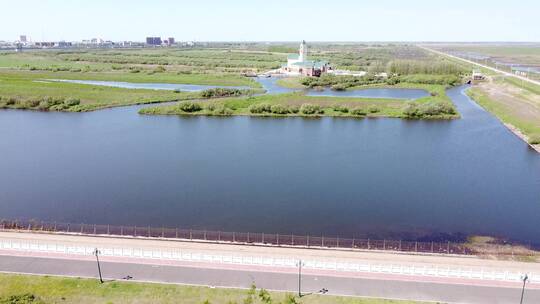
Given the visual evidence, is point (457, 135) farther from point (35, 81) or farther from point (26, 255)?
point (35, 81)

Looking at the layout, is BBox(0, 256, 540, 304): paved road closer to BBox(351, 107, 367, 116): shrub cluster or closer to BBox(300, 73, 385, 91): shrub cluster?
BBox(351, 107, 367, 116): shrub cluster

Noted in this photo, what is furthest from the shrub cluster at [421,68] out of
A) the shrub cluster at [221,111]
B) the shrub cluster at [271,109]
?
the shrub cluster at [221,111]

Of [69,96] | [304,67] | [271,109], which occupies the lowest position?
[271,109]

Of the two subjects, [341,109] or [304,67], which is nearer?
[341,109]

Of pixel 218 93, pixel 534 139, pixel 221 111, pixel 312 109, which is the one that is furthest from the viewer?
pixel 218 93

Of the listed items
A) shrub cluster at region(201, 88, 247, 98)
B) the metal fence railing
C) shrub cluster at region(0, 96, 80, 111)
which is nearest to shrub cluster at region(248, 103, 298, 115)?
shrub cluster at region(201, 88, 247, 98)

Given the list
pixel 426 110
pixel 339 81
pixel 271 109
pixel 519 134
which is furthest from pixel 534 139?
pixel 339 81

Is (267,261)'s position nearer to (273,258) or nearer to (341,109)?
(273,258)

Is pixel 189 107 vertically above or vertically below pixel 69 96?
below
